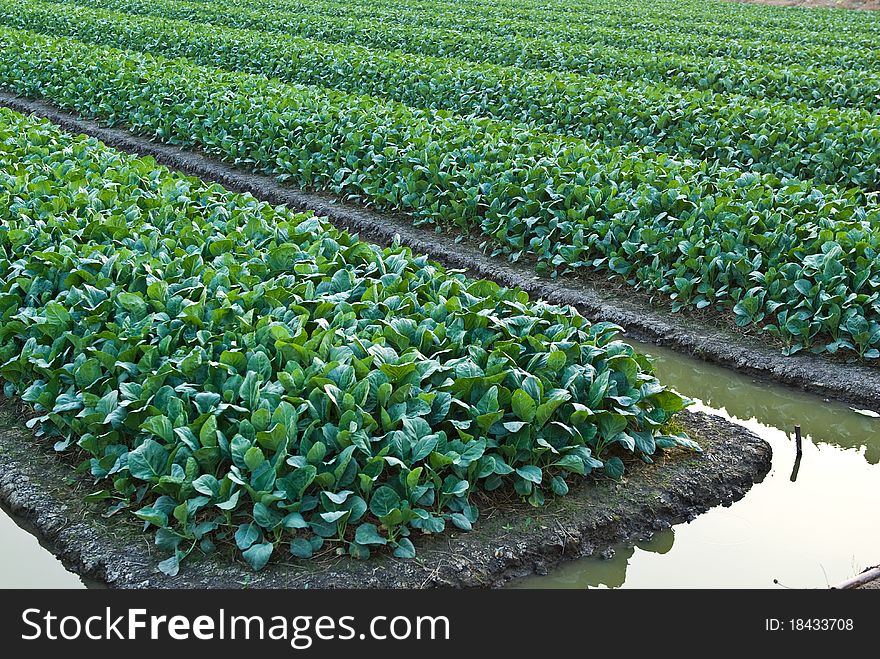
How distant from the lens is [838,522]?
4.88 m

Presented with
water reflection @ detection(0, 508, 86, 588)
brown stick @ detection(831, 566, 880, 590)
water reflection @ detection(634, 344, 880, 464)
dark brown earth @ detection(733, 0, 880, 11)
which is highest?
dark brown earth @ detection(733, 0, 880, 11)

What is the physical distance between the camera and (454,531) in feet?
14.8

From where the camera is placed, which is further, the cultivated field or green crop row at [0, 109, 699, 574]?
the cultivated field

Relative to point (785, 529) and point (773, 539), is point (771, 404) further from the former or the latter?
point (773, 539)

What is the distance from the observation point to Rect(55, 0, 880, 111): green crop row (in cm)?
1509

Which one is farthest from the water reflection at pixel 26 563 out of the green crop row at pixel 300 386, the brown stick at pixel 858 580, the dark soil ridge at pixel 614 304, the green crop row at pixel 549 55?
the green crop row at pixel 549 55

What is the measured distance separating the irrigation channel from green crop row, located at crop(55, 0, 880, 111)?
34.0ft

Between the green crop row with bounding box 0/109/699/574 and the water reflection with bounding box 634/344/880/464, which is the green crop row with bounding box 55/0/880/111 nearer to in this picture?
the water reflection with bounding box 634/344/880/464

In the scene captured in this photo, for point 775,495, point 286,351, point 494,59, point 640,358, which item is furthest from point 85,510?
point 494,59

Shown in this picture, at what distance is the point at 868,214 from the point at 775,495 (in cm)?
356

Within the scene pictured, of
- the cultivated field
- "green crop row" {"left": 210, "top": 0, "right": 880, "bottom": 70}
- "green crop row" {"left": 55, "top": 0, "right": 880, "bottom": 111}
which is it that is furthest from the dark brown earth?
the cultivated field

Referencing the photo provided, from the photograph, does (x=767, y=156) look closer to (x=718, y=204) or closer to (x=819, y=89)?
(x=718, y=204)

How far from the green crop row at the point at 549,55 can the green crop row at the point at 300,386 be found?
10.6 m

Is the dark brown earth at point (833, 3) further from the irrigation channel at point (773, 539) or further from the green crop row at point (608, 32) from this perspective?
the irrigation channel at point (773, 539)
